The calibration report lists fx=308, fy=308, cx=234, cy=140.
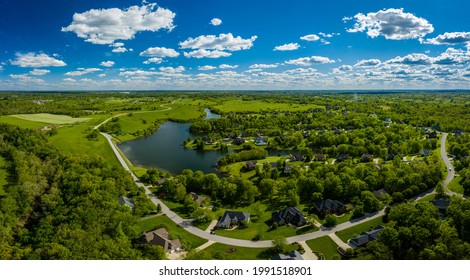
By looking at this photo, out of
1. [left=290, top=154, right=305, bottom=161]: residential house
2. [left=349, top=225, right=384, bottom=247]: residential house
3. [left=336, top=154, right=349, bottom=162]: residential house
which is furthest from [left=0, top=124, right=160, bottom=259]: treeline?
[left=336, top=154, right=349, bottom=162]: residential house

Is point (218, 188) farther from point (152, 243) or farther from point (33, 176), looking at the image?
point (33, 176)

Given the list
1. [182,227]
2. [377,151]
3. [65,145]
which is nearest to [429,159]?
[377,151]

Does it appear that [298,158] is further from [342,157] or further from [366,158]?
[366,158]

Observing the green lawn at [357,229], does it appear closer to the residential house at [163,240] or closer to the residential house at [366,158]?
the residential house at [163,240]

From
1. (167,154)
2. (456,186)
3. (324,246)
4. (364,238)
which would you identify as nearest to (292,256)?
(324,246)

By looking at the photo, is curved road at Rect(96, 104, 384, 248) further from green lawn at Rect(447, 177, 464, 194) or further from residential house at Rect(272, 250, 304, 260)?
green lawn at Rect(447, 177, 464, 194)

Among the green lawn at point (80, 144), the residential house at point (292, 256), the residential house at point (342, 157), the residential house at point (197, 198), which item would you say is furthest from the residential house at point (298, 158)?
the residential house at point (292, 256)
